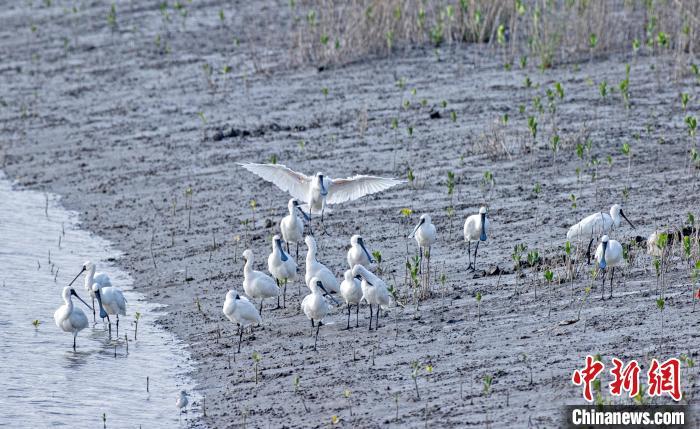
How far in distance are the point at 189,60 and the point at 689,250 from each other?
12271 millimetres

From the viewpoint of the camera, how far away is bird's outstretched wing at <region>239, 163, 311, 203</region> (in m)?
14.4

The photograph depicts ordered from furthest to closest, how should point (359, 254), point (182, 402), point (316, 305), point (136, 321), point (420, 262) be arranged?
point (420, 262), point (359, 254), point (136, 321), point (316, 305), point (182, 402)

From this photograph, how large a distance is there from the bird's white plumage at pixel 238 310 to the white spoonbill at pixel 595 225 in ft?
9.95

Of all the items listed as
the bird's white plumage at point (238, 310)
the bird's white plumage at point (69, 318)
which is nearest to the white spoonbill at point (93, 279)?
the bird's white plumage at point (69, 318)

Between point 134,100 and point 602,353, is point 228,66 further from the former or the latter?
point 602,353

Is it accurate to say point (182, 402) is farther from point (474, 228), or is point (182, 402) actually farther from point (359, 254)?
point (474, 228)

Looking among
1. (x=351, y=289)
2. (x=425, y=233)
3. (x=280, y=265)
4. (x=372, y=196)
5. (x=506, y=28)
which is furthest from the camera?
(x=506, y=28)

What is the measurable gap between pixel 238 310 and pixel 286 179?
347 cm

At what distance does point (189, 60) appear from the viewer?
22078 millimetres

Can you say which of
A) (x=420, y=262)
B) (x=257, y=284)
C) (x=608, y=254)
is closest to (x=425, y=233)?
(x=420, y=262)

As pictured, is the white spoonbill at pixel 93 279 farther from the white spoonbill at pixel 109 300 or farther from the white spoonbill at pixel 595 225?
the white spoonbill at pixel 595 225

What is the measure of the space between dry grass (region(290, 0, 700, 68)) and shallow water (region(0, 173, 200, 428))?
666 centimetres

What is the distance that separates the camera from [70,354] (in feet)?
39.3

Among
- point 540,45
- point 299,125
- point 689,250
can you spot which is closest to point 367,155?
point 299,125
